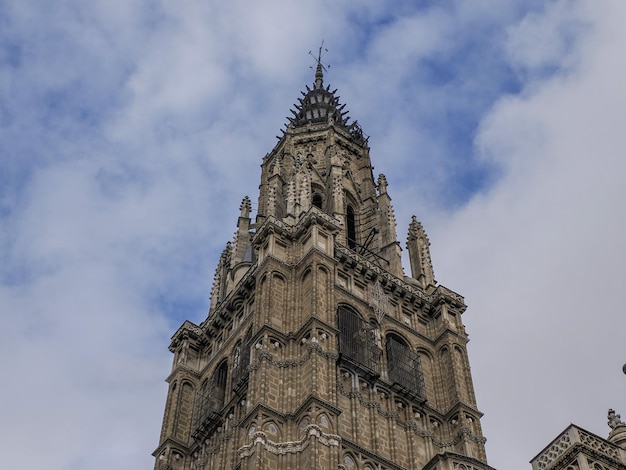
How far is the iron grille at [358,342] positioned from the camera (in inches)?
1752

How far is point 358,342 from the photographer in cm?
4575

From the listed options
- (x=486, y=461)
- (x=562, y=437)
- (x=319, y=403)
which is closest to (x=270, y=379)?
(x=319, y=403)

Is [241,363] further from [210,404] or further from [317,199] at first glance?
[317,199]

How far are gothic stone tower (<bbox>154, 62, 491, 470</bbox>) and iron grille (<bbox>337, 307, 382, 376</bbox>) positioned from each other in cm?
7

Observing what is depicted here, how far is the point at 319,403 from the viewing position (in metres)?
39.0

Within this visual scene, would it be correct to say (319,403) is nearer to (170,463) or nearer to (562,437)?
(170,463)

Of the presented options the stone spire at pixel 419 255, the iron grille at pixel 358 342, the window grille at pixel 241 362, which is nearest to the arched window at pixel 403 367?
the iron grille at pixel 358 342

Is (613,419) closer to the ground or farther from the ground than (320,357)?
closer to the ground

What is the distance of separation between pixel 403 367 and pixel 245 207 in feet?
58.7

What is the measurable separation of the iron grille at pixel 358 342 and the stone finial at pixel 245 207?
A: 47.9 ft

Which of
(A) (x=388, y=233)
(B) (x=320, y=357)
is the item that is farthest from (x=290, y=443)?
(A) (x=388, y=233)

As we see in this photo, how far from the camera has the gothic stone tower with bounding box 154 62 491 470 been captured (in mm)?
39344

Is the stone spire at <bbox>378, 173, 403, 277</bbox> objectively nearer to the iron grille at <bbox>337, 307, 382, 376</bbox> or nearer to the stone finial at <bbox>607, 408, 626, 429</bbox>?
the iron grille at <bbox>337, 307, 382, 376</bbox>

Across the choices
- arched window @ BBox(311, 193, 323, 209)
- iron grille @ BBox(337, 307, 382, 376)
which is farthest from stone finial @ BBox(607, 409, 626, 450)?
arched window @ BBox(311, 193, 323, 209)
